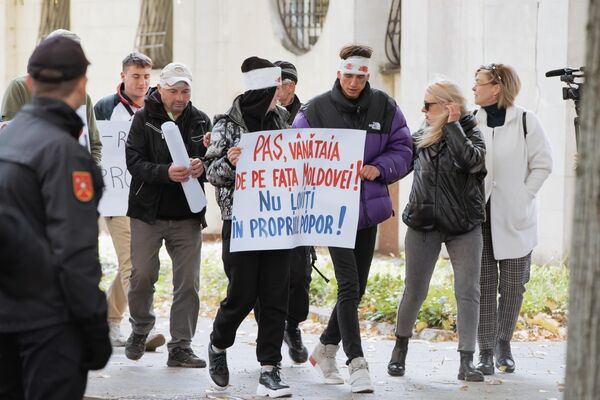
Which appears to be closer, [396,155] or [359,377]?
[359,377]

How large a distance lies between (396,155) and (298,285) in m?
1.54

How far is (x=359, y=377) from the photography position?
838 cm

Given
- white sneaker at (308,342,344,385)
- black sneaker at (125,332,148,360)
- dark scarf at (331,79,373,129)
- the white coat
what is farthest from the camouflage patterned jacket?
the white coat

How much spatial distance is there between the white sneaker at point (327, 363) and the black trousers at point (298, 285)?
2.19 ft

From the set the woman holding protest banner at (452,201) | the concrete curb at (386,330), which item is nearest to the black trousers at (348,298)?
the woman holding protest banner at (452,201)

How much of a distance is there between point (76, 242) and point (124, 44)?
19533mm

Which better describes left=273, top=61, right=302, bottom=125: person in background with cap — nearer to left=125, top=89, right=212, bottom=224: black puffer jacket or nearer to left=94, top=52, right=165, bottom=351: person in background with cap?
left=125, top=89, right=212, bottom=224: black puffer jacket

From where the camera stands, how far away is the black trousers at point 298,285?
9492 millimetres

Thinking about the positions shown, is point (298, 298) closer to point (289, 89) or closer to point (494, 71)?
point (289, 89)

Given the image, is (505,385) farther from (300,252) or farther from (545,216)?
(545,216)

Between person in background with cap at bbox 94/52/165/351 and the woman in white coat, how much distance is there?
263 centimetres

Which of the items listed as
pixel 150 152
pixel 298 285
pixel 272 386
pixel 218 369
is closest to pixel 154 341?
pixel 298 285

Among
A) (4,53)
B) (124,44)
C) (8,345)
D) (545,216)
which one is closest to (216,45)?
(124,44)

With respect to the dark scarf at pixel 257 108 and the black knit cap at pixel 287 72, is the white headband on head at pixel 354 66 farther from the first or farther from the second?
the black knit cap at pixel 287 72
